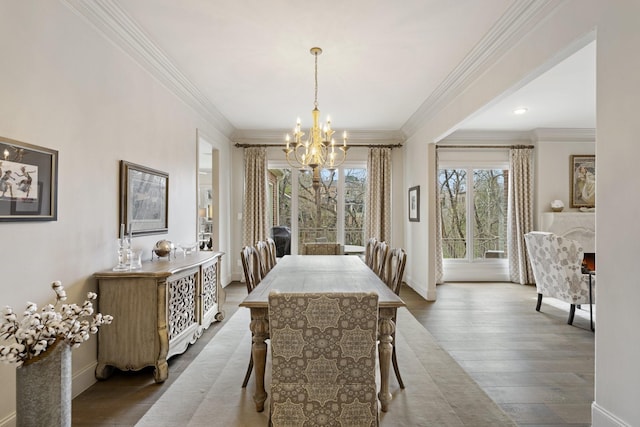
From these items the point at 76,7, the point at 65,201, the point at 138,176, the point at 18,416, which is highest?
the point at 76,7

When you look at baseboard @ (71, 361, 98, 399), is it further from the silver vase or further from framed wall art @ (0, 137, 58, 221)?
framed wall art @ (0, 137, 58, 221)

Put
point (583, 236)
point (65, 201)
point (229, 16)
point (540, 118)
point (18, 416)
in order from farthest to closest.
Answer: point (583, 236)
point (540, 118)
point (229, 16)
point (65, 201)
point (18, 416)

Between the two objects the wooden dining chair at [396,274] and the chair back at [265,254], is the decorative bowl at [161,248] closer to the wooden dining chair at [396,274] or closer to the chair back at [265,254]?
the chair back at [265,254]

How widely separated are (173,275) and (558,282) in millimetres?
4224

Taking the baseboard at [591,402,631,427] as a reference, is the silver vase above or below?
above

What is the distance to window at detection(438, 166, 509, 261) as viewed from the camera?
22.0 feet

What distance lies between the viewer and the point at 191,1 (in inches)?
100

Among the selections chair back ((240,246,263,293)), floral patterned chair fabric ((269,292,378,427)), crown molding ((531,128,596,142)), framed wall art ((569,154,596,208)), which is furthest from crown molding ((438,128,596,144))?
floral patterned chair fabric ((269,292,378,427))

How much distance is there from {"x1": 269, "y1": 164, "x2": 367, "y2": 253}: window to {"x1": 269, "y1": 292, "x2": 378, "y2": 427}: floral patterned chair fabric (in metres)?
5.01

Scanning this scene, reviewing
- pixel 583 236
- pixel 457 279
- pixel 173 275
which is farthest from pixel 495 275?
pixel 173 275

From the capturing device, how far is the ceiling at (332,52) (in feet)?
8.73

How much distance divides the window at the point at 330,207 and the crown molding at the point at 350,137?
1.77ft

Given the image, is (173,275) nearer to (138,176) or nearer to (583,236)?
(138,176)

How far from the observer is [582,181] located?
6.33m
